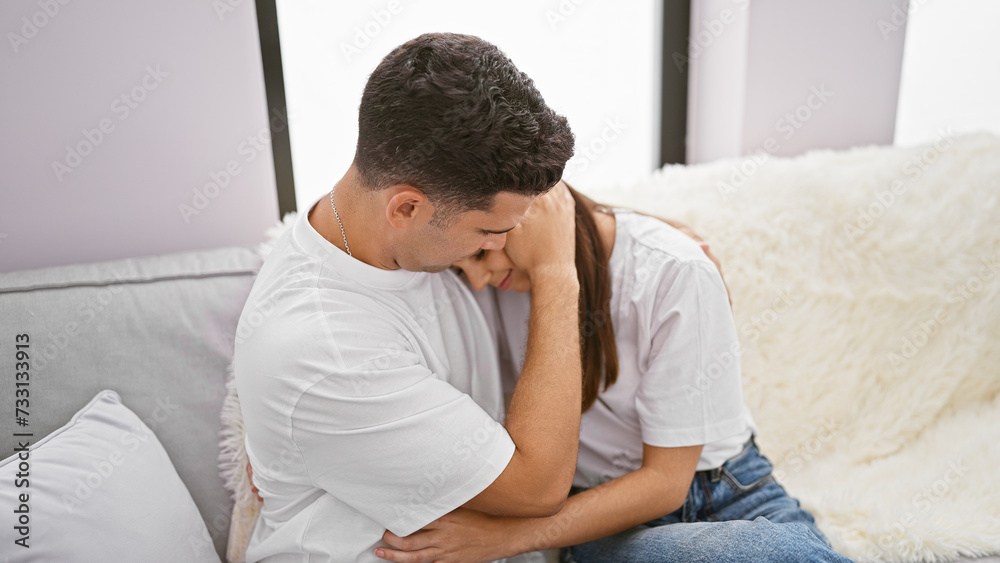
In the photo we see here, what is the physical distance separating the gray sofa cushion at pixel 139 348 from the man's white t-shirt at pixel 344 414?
0.27 metres

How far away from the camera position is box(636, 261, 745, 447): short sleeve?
1.07 metres

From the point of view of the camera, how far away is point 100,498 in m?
1.04

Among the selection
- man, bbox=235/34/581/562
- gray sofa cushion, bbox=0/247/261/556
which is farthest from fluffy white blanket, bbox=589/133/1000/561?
gray sofa cushion, bbox=0/247/261/556

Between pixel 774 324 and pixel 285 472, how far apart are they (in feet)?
3.80

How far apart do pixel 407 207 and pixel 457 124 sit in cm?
16

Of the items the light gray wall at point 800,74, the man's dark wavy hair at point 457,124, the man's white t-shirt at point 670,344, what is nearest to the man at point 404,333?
the man's dark wavy hair at point 457,124

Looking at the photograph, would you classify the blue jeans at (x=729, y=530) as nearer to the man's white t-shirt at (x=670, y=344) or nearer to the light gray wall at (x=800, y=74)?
the man's white t-shirt at (x=670, y=344)

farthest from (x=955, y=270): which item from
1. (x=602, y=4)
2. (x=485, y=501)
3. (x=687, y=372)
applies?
(x=485, y=501)

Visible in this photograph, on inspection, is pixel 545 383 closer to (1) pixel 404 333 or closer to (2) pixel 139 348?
(1) pixel 404 333

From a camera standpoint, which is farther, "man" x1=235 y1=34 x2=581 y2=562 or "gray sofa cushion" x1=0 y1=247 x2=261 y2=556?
"gray sofa cushion" x1=0 y1=247 x2=261 y2=556

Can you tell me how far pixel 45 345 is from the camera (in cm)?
115

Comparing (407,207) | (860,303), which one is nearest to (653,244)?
(407,207)

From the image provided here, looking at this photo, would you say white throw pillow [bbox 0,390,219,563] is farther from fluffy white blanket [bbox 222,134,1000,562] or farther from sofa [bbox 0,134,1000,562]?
fluffy white blanket [bbox 222,134,1000,562]

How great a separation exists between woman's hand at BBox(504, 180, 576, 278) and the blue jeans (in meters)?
0.48
